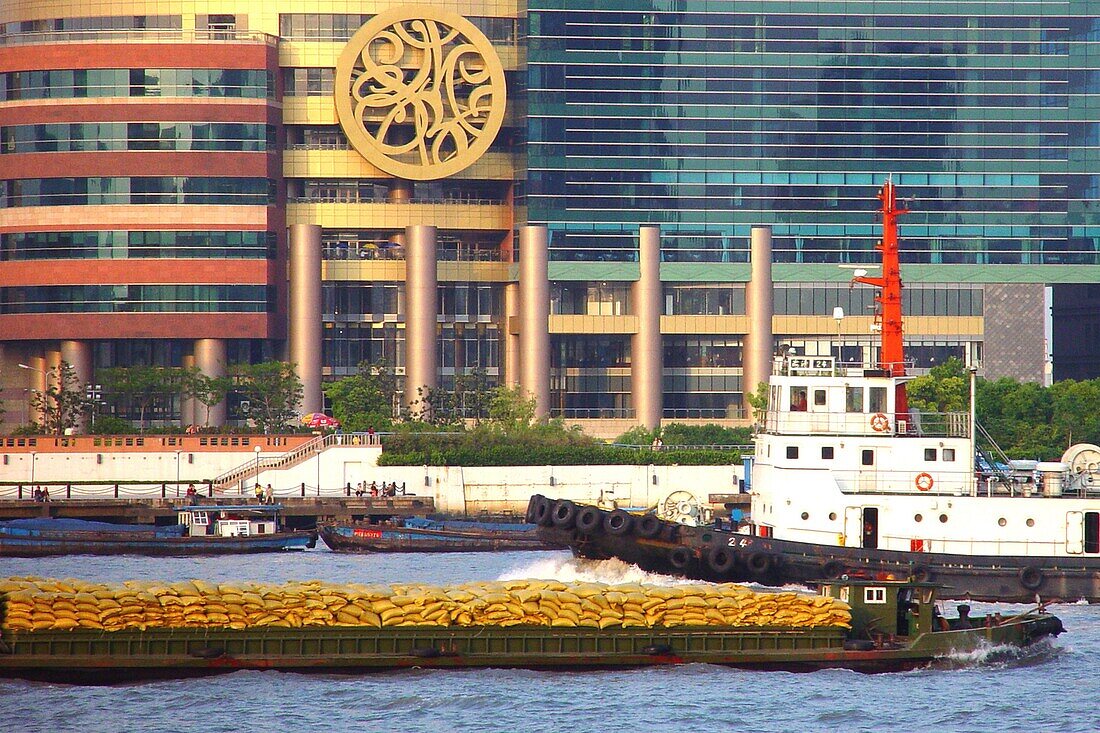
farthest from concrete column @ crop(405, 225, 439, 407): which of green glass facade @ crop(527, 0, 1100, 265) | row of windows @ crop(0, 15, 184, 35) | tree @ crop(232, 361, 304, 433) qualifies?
row of windows @ crop(0, 15, 184, 35)

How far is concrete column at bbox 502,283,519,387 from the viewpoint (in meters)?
157

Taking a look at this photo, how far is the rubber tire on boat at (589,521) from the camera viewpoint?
6925cm

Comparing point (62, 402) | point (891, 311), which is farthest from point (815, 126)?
point (891, 311)

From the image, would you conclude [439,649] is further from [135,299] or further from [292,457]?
[135,299]

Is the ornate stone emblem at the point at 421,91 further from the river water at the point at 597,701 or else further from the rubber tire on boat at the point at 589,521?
the river water at the point at 597,701

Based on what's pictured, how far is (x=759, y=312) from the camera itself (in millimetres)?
152750

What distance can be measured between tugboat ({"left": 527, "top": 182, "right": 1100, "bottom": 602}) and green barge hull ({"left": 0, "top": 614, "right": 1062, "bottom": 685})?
1229 cm

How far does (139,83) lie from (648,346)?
146 feet

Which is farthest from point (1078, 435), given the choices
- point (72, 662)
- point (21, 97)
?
point (72, 662)

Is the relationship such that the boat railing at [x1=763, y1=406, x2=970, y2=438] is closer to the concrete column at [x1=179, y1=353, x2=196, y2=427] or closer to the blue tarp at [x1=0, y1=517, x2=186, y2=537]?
the blue tarp at [x1=0, y1=517, x2=186, y2=537]

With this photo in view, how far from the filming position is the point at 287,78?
506 ft

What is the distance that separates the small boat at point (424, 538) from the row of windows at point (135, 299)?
54483 mm

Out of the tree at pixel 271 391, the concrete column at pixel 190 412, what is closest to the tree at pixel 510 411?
the tree at pixel 271 391

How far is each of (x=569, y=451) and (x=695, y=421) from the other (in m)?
37.2
